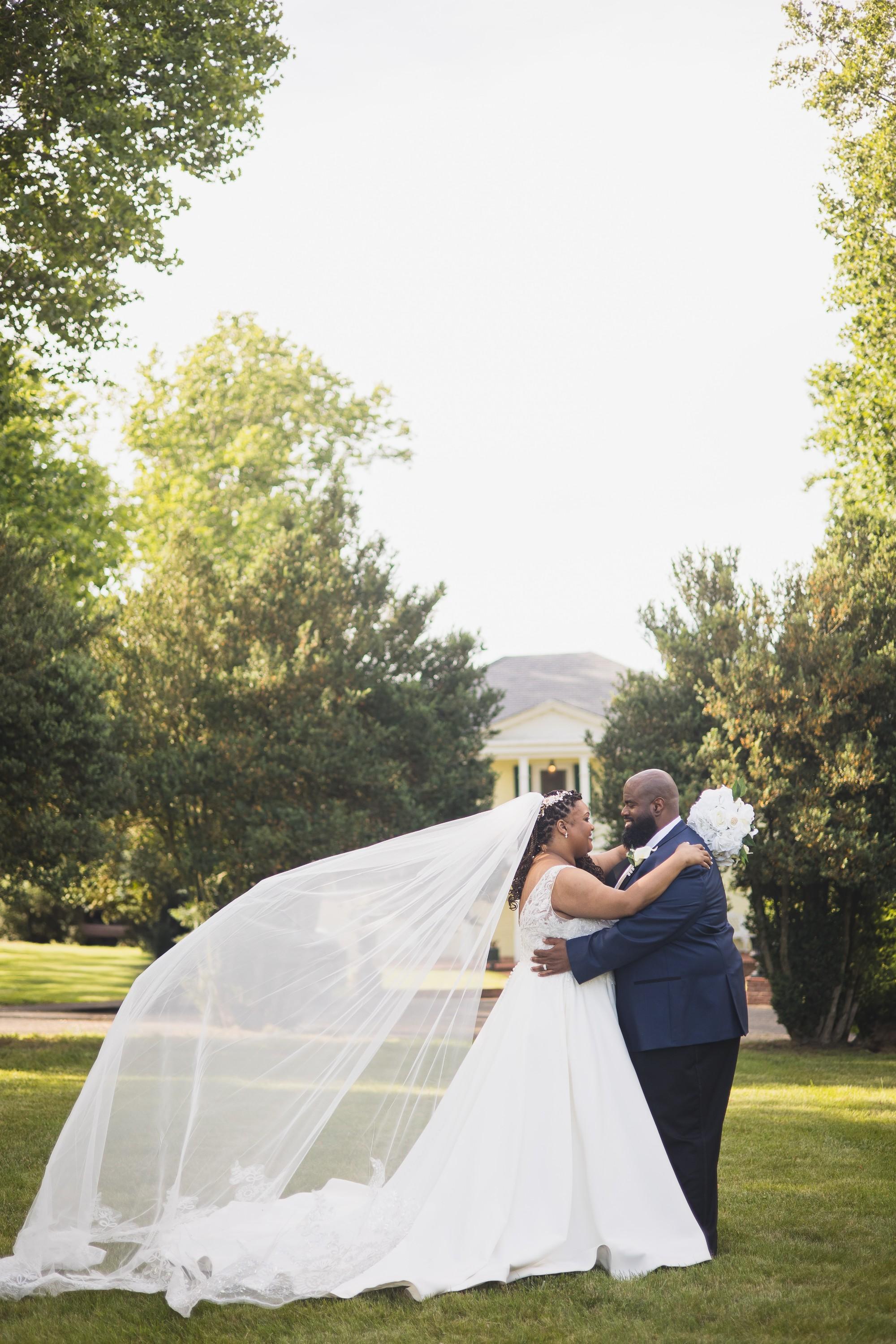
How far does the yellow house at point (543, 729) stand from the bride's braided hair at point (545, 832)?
23598 mm

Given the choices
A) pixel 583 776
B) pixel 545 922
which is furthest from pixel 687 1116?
pixel 583 776

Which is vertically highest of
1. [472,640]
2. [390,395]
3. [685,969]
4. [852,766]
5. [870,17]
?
[390,395]

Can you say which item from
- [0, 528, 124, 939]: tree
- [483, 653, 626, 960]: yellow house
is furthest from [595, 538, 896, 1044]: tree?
[483, 653, 626, 960]: yellow house

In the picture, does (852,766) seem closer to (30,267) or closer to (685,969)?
(685,969)

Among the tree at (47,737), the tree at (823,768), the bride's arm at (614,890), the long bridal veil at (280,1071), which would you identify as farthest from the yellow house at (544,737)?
the bride's arm at (614,890)

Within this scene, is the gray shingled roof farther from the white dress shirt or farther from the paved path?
the white dress shirt

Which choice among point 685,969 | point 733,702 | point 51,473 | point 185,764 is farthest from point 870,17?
point 51,473

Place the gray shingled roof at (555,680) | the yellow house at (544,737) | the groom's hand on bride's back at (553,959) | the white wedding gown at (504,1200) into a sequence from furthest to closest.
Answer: the gray shingled roof at (555,680), the yellow house at (544,737), the groom's hand on bride's back at (553,959), the white wedding gown at (504,1200)

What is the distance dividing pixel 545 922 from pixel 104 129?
1176 cm

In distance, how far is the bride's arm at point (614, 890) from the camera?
584cm

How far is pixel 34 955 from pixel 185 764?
14.0 meters

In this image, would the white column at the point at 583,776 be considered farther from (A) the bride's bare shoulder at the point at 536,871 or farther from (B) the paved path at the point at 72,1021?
(A) the bride's bare shoulder at the point at 536,871

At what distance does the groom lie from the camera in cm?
589

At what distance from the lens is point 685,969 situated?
5965mm
